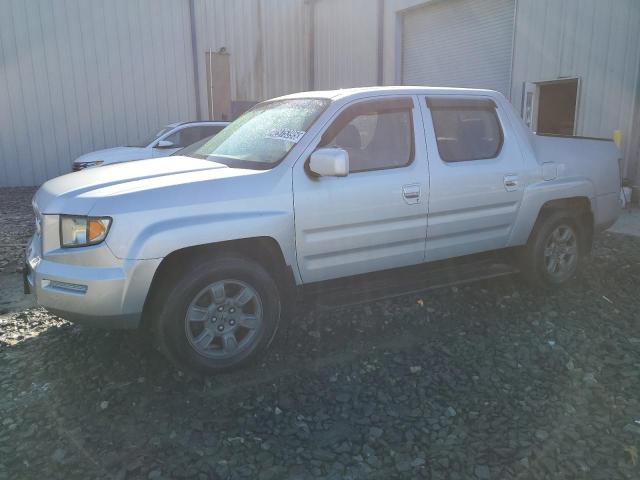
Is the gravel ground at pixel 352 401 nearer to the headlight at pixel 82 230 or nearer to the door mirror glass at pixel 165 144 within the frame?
the headlight at pixel 82 230

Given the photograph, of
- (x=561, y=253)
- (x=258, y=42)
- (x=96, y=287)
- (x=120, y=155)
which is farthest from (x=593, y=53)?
(x=258, y=42)

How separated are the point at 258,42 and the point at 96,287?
14924 millimetres

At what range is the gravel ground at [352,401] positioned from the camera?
257 centimetres

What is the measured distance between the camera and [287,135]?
3775 millimetres

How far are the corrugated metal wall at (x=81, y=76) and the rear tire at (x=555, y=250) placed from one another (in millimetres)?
12812

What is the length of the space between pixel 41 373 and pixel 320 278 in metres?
2.03

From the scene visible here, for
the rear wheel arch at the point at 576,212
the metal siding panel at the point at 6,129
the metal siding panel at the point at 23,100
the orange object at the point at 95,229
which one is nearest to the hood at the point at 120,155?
the metal siding panel at the point at 23,100

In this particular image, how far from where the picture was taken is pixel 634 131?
8.96 metres

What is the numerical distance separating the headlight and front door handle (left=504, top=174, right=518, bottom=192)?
3223mm

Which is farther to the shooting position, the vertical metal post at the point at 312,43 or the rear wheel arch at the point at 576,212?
the vertical metal post at the point at 312,43

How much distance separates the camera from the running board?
12.4 ft

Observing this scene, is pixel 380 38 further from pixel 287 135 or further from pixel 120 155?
pixel 287 135

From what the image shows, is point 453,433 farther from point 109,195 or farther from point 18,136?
point 18,136

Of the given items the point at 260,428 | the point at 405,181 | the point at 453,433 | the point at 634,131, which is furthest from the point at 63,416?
the point at 634,131
